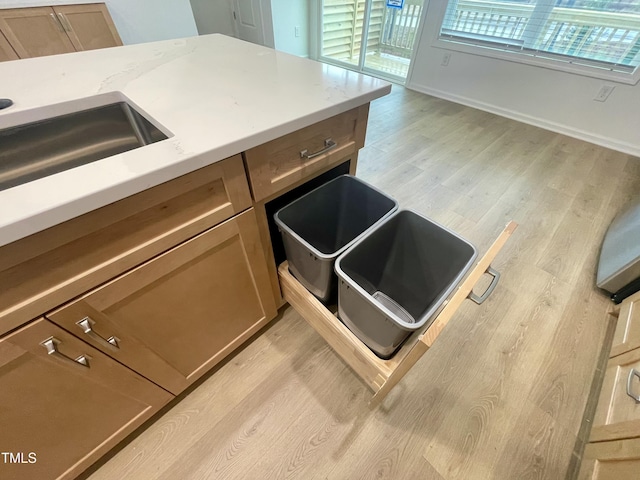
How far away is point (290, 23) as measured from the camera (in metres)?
3.55

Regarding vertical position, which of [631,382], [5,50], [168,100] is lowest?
[631,382]

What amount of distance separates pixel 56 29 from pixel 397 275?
2885 millimetres

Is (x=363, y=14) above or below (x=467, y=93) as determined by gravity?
above

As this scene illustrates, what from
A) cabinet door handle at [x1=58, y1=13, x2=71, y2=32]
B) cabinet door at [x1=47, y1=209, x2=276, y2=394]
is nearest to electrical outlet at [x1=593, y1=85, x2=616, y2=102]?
cabinet door at [x1=47, y1=209, x2=276, y2=394]

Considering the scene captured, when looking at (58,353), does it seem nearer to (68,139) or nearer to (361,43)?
(68,139)

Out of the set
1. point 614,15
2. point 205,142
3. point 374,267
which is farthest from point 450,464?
point 614,15

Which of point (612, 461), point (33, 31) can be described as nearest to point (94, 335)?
point (612, 461)

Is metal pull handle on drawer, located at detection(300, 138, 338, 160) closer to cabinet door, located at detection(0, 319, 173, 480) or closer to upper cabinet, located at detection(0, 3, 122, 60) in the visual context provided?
cabinet door, located at detection(0, 319, 173, 480)

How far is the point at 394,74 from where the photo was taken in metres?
3.51

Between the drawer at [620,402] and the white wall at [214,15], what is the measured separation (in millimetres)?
5169

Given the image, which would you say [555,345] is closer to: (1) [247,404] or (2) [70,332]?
(1) [247,404]

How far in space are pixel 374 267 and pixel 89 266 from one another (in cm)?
85

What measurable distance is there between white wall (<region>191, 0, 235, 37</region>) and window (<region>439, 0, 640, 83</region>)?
2995 millimetres

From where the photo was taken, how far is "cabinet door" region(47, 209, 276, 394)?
2.00 feet
